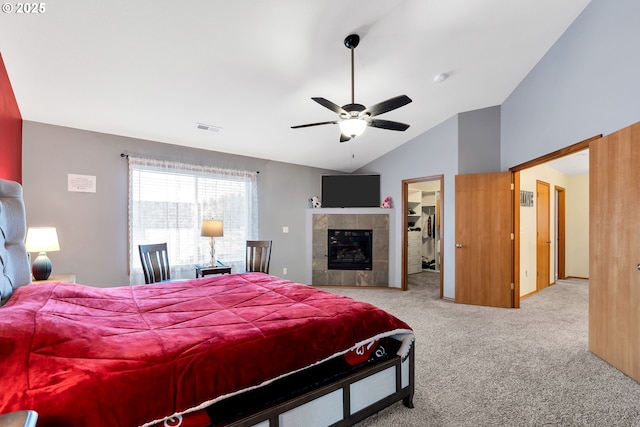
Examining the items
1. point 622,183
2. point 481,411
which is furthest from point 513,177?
point 481,411

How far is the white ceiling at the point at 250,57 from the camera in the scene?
7.45ft

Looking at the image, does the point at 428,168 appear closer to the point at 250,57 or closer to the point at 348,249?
the point at 348,249

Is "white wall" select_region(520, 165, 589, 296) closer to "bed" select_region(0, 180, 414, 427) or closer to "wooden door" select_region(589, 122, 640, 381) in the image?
"wooden door" select_region(589, 122, 640, 381)

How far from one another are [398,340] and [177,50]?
9.74ft

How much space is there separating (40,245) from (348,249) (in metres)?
4.47

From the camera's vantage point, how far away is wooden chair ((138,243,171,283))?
3801mm

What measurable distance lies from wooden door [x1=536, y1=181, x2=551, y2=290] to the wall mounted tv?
295 cm

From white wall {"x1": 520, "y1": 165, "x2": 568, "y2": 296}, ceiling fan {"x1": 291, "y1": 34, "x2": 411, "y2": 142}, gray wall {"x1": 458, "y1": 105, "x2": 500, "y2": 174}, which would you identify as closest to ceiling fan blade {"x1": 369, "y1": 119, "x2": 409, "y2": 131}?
ceiling fan {"x1": 291, "y1": 34, "x2": 411, "y2": 142}

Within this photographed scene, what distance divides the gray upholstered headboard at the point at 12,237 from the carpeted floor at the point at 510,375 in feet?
8.42

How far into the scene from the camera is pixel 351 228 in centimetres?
578

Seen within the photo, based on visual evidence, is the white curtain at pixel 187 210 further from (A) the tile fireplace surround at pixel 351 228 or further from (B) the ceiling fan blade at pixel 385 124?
(B) the ceiling fan blade at pixel 385 124

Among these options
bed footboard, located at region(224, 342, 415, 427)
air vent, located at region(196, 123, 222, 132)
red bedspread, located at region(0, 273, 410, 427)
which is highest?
air vent, located at region(196, 123, 222, 132)

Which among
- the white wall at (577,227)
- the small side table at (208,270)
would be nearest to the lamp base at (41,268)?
the small side table at (208,270)

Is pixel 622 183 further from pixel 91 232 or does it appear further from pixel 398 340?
pixel 91 232
